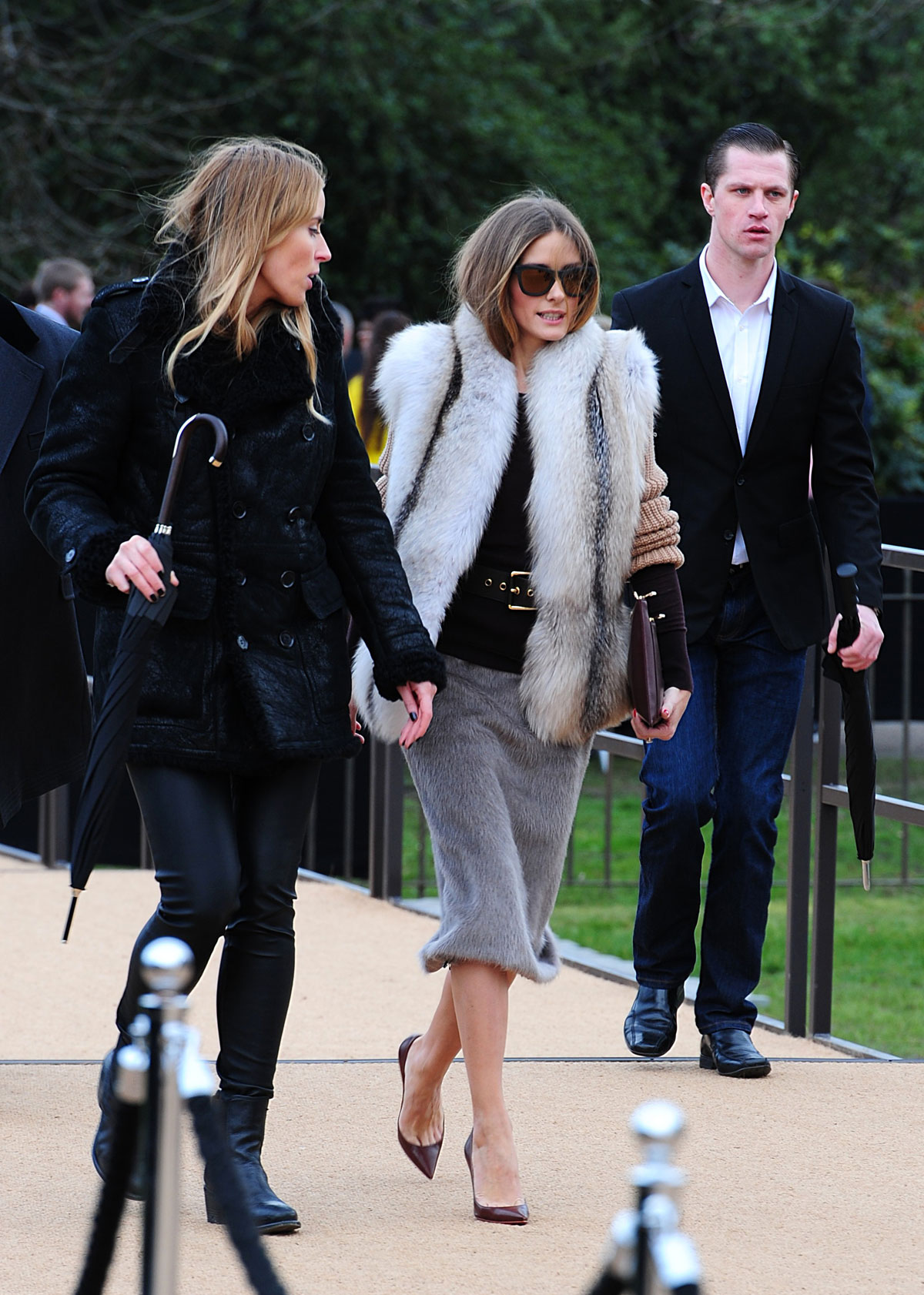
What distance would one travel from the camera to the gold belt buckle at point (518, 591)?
13.0 feet

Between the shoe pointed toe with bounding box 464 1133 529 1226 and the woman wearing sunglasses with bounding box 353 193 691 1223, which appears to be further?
the woman wearing sunglasses with bounding box 353 193 691 1223

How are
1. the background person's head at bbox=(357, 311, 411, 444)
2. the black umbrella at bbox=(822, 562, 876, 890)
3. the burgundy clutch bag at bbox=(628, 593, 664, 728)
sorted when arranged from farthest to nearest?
the background person's head at bbox=(357, 311, 411, 444)
the black umbrella at bbox=(822, 562, 876, 890)
the burgundy clutch bag at bbox=(628, 593, 664, 728)

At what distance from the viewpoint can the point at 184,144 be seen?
16500 millimetres

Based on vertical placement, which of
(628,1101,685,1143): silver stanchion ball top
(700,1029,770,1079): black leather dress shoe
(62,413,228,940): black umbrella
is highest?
(62,413,228,940): black umbrella

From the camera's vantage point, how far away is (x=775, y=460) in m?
4.93

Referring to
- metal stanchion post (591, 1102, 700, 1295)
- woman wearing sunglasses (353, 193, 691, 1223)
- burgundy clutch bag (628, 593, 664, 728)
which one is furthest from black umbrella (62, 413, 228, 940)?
metal stanchion post (591, 1102, 700, 1295)

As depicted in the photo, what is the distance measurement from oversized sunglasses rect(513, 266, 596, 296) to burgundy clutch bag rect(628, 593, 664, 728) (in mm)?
623

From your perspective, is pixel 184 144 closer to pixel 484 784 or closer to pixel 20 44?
pixel 20 44

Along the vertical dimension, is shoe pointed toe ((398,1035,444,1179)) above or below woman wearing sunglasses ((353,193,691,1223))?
below

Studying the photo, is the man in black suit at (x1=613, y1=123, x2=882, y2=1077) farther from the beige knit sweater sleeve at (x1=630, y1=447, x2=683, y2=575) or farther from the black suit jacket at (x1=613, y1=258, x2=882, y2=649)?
the beige knit sweater sleeve at (x1=630, y1=447, x2=683, y2=575)

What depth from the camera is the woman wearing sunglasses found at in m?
3.89

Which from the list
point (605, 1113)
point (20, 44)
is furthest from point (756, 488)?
point (20, 44)

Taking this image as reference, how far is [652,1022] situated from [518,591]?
142 centimetres

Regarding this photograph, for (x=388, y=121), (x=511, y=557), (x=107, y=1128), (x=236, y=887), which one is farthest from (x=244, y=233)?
(x=388, y=121)
